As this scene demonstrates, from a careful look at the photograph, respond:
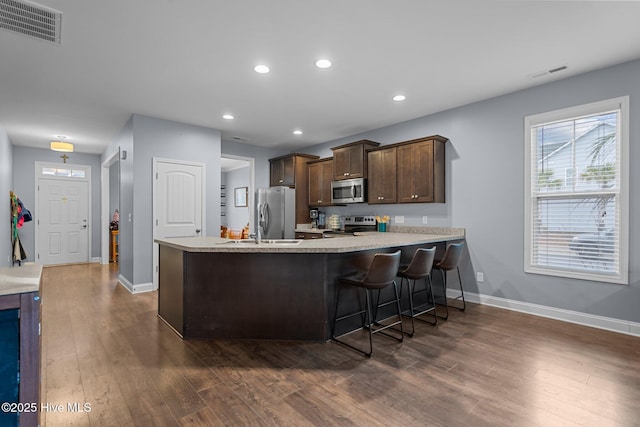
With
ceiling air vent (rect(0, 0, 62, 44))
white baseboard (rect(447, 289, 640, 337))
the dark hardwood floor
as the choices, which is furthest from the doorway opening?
ceiling air vent (rect(0, 0, 62, 44))

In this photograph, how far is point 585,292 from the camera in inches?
134

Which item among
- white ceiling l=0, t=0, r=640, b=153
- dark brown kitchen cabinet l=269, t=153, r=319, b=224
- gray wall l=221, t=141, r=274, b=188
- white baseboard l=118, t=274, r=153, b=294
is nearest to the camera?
white ceiling l=0, t=0, r=640, b=153

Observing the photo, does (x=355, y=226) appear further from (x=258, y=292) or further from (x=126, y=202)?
(x=126, y=202)

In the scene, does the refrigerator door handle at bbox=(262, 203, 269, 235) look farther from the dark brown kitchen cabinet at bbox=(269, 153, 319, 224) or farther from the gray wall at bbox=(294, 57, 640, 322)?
the gray wall at bbox=(294, 57, 640, 322)

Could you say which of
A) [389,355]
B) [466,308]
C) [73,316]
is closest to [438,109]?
[466,308]

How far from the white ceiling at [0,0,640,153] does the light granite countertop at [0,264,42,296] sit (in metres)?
1.85

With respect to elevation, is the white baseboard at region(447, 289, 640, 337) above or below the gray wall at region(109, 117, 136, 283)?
below

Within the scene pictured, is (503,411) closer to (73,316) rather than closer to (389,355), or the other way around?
(389,355)

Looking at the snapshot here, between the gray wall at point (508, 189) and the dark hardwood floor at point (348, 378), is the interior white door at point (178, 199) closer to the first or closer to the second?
the dark hardwood floor at point (348, 378)

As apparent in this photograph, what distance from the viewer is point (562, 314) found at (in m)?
3.55

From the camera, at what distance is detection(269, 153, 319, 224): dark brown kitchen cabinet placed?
21.2 feet

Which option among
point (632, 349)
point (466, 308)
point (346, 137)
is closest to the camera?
point (632, 349)

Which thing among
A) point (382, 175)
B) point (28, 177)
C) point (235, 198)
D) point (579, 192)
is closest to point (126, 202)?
point (28, 177)

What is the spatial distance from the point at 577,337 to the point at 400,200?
8.37ft
